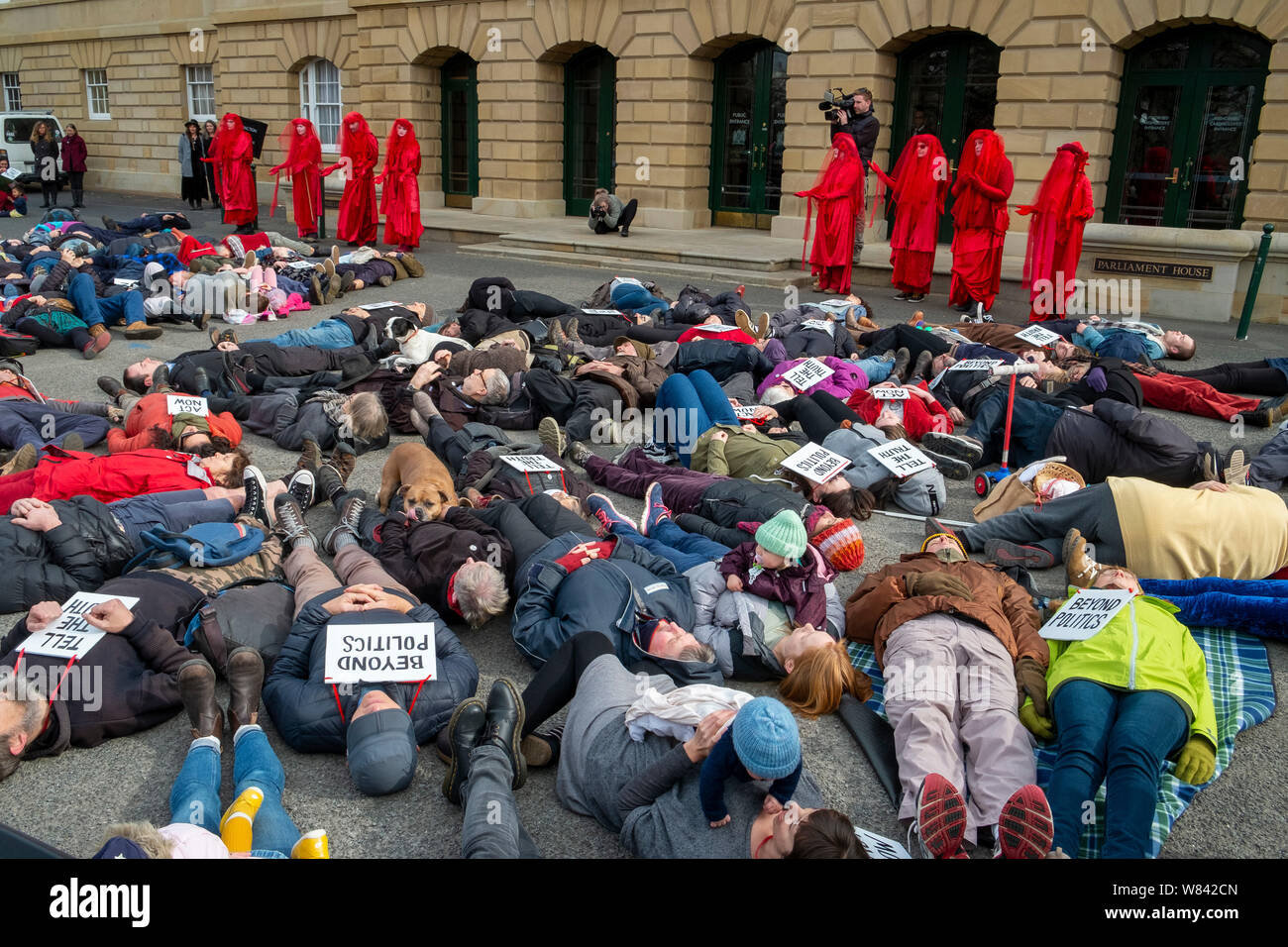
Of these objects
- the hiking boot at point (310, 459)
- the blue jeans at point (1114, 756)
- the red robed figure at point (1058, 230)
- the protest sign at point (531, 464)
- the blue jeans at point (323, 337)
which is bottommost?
the blue jeans at point (1114, 756)

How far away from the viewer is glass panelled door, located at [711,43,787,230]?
19.5 metres

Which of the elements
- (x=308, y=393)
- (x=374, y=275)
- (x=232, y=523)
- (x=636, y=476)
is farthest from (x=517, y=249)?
(x=232, y=523)

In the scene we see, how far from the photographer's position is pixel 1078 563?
17.3ft

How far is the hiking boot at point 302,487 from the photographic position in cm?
637

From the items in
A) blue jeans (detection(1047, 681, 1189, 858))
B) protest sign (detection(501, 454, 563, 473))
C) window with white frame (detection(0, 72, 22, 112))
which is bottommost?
blue jeans (detection(1047, 681, 1189, 858))

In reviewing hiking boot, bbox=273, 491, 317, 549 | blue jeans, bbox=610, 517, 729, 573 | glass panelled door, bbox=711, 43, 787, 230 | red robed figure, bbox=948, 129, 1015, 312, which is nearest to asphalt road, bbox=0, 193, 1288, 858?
blue jeans, bbox=610, 517, 729, 573

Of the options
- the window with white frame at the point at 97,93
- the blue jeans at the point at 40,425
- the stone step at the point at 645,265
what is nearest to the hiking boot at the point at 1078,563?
the blue jeans at the point at 40,425

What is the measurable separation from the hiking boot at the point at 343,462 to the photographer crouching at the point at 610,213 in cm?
1204

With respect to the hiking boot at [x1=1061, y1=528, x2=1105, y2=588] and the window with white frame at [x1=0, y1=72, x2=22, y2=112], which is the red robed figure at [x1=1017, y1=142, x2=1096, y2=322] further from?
the window with white frame at [x1=0, y1=72, x2=22, y2=112]

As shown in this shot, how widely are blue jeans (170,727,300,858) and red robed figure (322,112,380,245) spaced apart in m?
15.7

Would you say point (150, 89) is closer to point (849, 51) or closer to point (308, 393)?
point (849, 51)

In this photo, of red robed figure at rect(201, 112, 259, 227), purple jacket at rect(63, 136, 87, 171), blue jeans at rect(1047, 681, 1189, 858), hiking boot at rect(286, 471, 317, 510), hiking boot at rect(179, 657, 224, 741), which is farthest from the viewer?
purple jacket at rect(63, 136, 87, 171)

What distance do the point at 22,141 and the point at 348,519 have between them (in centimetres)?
2779

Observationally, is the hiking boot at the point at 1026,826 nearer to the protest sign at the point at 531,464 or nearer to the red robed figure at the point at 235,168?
the protest sign at the point at 531,464
